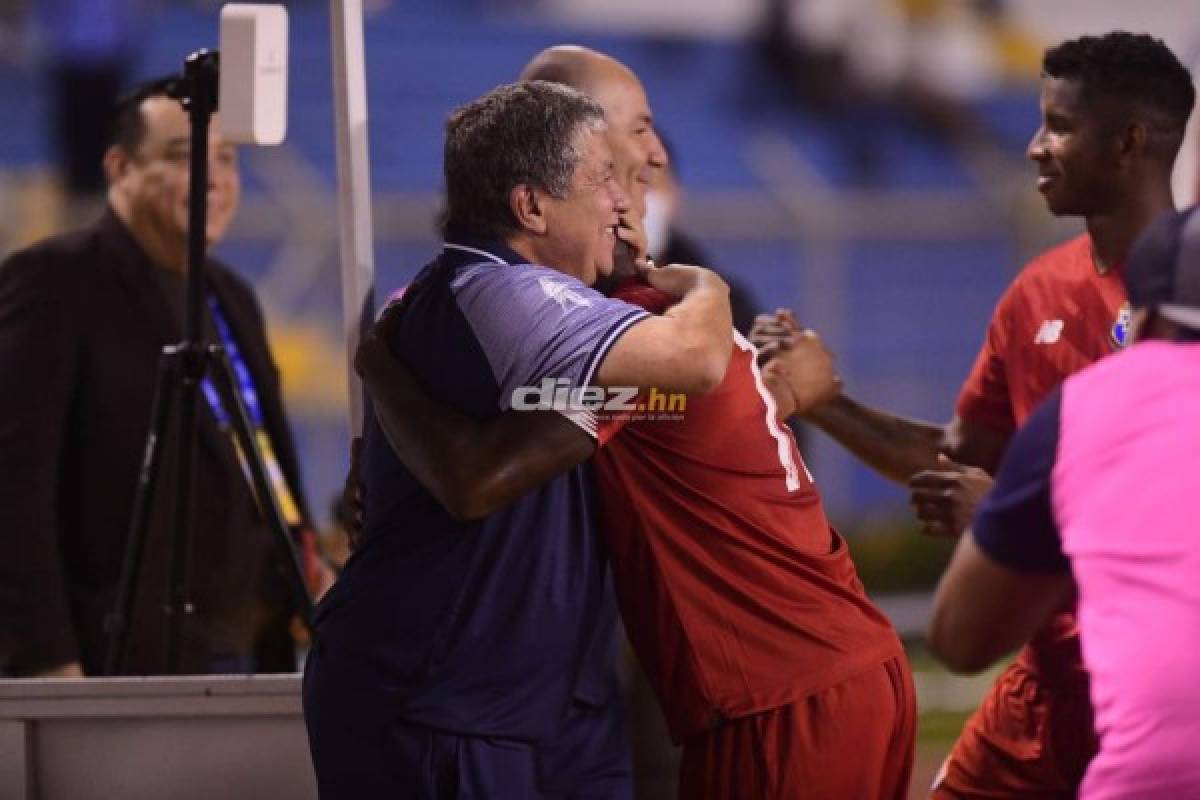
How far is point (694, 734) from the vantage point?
293 cm

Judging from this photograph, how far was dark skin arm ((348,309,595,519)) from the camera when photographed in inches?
104

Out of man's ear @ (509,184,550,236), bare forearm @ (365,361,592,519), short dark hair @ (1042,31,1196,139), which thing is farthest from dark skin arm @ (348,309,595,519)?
short dark hair @ (1042,31,1196,139)

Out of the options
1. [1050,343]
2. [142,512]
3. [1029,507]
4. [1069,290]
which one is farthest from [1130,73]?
[142,512]

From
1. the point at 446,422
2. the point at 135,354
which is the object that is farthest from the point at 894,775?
the point at 135,354

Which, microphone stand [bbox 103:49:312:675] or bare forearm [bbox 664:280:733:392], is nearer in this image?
bare forearm [bbox 664:280:733:392]

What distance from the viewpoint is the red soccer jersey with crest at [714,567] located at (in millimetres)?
2889

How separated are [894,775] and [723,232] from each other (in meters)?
6.46

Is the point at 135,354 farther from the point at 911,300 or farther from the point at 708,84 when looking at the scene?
the point at 708,84

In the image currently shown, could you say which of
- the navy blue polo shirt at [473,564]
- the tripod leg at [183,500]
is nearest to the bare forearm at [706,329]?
the navy blue polo shirt at [473,564]

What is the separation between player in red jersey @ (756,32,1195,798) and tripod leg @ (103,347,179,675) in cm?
122

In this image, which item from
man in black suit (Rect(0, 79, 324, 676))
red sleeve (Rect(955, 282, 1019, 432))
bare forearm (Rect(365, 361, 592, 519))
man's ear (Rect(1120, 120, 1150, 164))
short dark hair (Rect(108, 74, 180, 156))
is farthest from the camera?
short dark hair (Rect(108, 74, 180, 156))

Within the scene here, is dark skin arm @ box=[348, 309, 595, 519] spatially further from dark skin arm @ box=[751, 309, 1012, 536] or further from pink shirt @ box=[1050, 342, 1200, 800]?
dark skin arm @ box=[751, 309, 1012, 536]

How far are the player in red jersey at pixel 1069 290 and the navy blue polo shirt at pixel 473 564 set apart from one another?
0.92 meters

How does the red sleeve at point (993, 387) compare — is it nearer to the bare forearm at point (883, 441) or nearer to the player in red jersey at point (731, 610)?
the bare forearm at point (883, 441)
